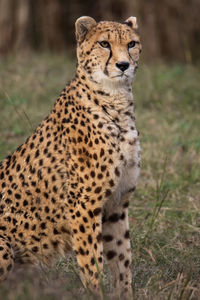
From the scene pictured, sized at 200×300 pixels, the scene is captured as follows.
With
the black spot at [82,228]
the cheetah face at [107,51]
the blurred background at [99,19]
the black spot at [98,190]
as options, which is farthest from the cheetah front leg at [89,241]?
the blurred background at [99,19]

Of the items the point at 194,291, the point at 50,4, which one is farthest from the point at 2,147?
the point at 50,4

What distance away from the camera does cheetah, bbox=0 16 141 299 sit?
3693 mm

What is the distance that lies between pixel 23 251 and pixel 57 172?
523 millimetres

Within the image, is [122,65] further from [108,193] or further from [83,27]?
[108,193]

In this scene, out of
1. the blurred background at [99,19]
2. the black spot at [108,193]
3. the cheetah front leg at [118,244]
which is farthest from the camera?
the blurred background at [99,19]

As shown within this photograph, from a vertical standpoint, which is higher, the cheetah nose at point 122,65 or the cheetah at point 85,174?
the cheetah nose at point 122,65

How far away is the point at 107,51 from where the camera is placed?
382 centimetres

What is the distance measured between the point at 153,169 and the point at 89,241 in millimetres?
2727

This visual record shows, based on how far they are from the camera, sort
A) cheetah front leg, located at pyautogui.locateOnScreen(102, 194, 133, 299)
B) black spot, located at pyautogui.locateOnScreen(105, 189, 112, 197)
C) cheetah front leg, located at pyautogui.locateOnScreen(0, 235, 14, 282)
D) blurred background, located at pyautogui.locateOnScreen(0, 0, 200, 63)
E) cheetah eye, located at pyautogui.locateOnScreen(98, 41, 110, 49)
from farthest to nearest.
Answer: blurred background, located at pyautogui.locateOnScreen(0, 0, 200, 63)
cheetah front leg, located at pyautogui.locateOnScreen(102, 194, 133, 299)
cheetah eye, located at pyautogui.locateOnScreen(98, 41, 110, 49)
black spot, located at pyautogui.locateOnScreen(105, 189, 112, 197)
cheetah front leg, located at pyautogui.locateOnScreen(0, 235, 14, 282)

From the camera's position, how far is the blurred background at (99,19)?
34.6ft

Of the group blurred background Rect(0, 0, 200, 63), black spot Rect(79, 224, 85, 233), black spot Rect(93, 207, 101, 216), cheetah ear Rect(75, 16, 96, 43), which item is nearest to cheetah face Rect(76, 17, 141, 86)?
cheetah ear Rect(75, 16, 96, 43)

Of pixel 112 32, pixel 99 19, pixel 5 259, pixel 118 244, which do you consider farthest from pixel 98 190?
pixel 99 19

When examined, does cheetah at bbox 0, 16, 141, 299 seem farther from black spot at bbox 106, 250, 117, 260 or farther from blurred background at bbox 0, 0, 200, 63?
blurred background at bbox 0, 0, 200, 63

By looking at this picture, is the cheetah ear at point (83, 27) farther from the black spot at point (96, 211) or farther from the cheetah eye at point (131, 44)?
the black spot at point (96, 211)
